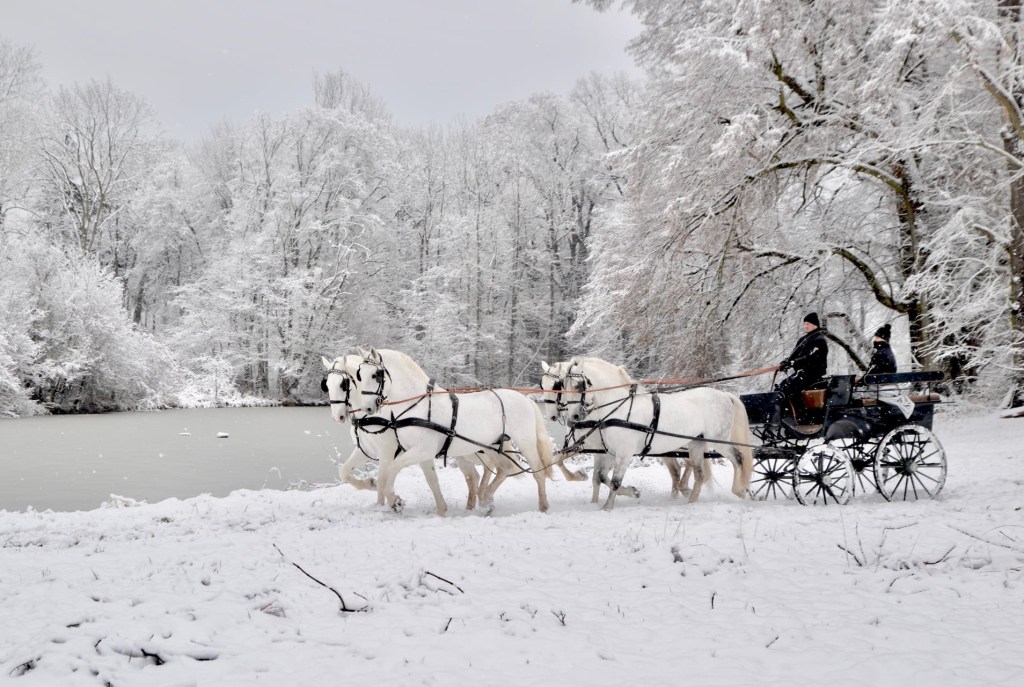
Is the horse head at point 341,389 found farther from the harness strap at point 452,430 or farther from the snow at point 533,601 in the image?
the snow at point 533,601

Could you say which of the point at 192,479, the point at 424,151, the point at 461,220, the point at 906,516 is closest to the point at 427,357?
the point at 461,220

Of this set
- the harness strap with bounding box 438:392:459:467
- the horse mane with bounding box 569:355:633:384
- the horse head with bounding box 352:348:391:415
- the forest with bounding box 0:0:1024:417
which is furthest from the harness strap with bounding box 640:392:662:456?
the forest with bounding box 0:0:1024:417

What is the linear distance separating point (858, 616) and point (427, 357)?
29722mm

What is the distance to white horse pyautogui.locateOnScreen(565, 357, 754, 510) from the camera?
26.0 ft

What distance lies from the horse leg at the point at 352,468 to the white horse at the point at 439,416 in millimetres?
770

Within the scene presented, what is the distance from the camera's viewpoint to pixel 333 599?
14.2ft

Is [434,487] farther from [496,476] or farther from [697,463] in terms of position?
[697,463]

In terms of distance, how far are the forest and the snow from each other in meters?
7.36

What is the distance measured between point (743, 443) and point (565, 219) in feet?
87.5

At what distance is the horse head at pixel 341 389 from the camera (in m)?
7.13

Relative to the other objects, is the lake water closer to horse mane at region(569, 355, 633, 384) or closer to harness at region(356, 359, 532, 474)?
harness at region(356, 359, 532, 474)

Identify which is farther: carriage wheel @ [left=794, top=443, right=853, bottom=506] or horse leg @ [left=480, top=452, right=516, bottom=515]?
horse leg @ [left=480, top=452, right=516, bottom=515]

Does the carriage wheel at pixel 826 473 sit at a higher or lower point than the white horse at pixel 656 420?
lower

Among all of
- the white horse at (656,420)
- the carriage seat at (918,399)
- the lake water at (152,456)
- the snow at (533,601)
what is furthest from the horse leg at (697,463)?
the lake water at (152,456)
